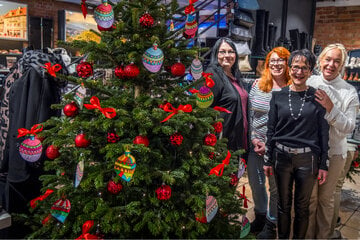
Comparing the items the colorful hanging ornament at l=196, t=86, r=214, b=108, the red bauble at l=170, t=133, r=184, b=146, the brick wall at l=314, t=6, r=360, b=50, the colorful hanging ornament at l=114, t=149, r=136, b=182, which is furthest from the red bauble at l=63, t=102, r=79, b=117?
the brick wall at l=314, t=6, r=360, b=50

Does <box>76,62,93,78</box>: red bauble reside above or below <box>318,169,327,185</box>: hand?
above

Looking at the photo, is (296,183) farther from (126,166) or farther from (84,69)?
(84,69)

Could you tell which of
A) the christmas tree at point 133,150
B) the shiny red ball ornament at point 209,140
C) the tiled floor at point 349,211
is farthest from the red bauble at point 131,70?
the tiled floor at point 349,211

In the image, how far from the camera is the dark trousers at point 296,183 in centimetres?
198

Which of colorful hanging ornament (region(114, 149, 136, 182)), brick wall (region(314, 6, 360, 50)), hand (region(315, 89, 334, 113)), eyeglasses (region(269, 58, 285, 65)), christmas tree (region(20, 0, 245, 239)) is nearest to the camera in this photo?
colorful hanging ornament (region(114, 149, 136, 182))

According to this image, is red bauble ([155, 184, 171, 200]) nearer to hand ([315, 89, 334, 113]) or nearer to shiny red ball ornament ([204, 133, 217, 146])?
shiny red ball ornament ([204, 133, 217, 146])

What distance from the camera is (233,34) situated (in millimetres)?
4625

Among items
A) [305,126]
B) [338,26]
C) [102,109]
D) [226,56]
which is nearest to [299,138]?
[305,126]

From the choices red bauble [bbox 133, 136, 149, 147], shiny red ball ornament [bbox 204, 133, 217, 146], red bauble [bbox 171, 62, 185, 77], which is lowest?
shiny red ball ornament [bbox 204, 133, 217, 146]

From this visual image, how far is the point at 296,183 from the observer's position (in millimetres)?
2035

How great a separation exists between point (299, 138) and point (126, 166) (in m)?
1.25

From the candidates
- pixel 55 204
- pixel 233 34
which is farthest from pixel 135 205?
pixel 233 34

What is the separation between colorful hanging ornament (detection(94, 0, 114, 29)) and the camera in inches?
52.7

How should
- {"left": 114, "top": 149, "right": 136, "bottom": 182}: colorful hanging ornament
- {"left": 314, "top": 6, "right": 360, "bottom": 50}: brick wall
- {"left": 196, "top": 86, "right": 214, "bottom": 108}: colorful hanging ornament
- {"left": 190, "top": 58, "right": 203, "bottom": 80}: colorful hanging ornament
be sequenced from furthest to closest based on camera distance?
{"left": 314, "top": 6, "right": 360, "bottom": 50}: brick wall < {"left": 190, "top": 58, "right": 203, "bottom": 80}: colorful hanging ornament < {"left": 196, "top": 86, "right": 214, "bottom": 108}: colorful hanging ornament < {"left": 114, "top": 149, "right": 136, "bottom": 182}: colorful hanging ornament
